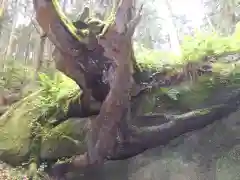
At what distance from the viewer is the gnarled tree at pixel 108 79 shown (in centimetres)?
239

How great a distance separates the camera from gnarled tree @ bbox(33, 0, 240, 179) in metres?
2.39

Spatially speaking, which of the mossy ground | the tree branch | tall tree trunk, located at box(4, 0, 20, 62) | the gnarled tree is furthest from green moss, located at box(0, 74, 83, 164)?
tall tree trunk, located at box(4, 0, 20, 62)

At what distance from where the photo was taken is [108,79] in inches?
110

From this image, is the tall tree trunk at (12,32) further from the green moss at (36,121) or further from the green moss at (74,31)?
the green moss at (74,31)

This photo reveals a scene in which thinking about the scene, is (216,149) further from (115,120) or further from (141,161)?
(115,120)

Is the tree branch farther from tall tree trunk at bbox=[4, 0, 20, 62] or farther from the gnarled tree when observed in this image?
tall tree trunk at bbox=[4, 0, 20, 62]

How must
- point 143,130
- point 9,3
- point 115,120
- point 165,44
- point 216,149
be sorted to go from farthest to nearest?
point 9,3, point 165,44, point 216,149, point 143,130, point 115,120

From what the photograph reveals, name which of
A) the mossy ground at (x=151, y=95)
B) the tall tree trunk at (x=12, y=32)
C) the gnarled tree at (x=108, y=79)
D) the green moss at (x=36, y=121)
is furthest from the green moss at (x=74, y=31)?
the tall tree trunk at (x=12, y=32)

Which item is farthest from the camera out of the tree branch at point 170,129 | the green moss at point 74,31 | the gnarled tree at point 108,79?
the tree branch at point 170,129

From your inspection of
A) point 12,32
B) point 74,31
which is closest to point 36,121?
point 74,31

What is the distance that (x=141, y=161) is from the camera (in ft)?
12.1

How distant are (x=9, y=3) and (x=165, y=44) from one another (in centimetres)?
382

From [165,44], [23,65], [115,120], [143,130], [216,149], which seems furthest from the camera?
[23,65]

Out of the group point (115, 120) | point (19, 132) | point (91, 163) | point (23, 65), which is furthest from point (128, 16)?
point (23, 65)
